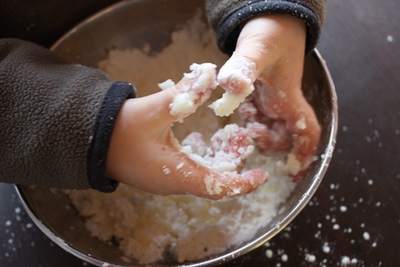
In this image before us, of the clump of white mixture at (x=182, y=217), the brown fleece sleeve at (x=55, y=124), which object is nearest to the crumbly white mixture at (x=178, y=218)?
the clump of white mixture at (x=182, y=217)

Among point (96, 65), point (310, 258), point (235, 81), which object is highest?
point (235, 81)

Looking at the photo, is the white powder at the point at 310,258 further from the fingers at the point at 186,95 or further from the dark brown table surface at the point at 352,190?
the fingers at the point at 186,95

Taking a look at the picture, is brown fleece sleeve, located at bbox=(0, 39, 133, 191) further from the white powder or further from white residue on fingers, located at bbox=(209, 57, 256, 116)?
the white powder

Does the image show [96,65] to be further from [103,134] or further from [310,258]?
[310,258]

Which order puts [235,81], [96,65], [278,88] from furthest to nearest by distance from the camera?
[96,65], [278,88], [235,81]

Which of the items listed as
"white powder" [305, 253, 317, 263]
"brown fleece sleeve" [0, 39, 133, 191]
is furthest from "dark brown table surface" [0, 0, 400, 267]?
"brown fleece sleeve" [0, 39, 133, 191]

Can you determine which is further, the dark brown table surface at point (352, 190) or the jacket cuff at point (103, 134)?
the dark brown table surface at point (352, 190)

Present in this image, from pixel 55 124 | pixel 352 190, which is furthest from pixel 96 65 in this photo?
pixel 352 190
